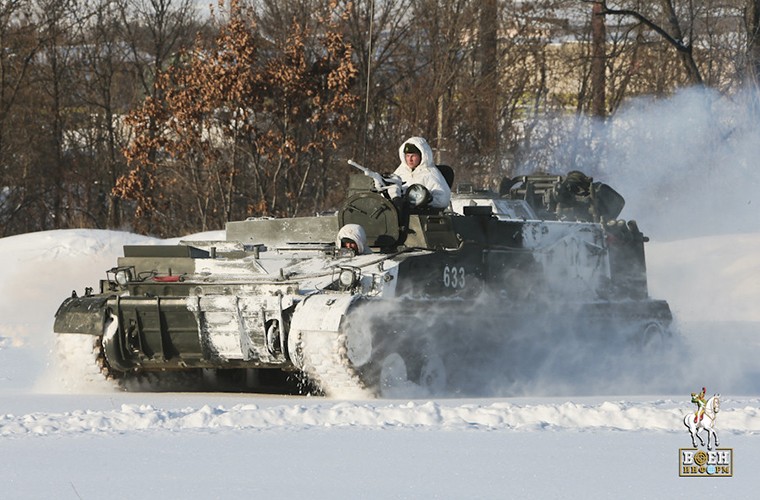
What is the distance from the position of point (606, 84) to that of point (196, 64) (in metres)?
11.2

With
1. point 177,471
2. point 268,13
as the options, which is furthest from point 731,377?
point 268,13

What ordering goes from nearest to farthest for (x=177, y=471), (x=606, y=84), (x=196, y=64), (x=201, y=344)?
(x=177, y=471) → (x=201, y=344) → (x=196, y=64) → (x=606, y=84)

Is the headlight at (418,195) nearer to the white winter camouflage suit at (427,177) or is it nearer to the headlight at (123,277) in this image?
the white winter camouflage suit at (427,177)

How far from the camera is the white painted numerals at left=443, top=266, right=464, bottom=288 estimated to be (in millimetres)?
11484

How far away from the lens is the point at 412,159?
1269 cm

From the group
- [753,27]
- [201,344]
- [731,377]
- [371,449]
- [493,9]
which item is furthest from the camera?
[493,9]

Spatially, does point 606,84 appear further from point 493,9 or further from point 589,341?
point 589,341

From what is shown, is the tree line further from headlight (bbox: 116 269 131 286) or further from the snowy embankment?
the snowy embankment

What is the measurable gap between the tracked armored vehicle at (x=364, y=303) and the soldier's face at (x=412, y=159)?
1.82 feet

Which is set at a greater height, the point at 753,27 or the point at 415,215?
the point at 753,27

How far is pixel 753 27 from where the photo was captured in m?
26.2

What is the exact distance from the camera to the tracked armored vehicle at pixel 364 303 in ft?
34.7

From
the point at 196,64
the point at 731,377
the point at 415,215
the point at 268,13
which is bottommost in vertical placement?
the point at 731,377

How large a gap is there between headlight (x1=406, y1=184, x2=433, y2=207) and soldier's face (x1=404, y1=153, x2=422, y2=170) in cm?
60
